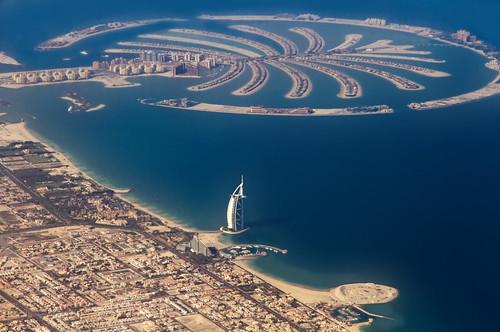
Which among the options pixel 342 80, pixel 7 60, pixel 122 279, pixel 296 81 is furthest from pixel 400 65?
pixel 122 279

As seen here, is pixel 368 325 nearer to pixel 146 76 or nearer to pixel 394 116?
pixel 394 116

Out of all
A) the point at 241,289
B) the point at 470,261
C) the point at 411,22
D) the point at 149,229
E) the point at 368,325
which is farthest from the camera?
the point at 411,22

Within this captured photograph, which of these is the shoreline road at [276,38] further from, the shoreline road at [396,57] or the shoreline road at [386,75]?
the shoreline road at [396,57]

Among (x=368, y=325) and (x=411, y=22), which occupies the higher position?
(x=411, y=22)

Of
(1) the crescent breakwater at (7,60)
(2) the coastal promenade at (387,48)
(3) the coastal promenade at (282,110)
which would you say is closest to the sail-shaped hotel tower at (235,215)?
(3) the coastal promenade at (282,110)

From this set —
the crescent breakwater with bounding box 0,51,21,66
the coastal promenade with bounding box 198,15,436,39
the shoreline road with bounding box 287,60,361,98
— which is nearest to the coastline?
the crescent breakwater with bounding box 0,51,21,66

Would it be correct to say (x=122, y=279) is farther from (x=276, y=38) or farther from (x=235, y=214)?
(x=276, y=38)

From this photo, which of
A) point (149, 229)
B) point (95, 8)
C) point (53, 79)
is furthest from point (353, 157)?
point (95, 8)
